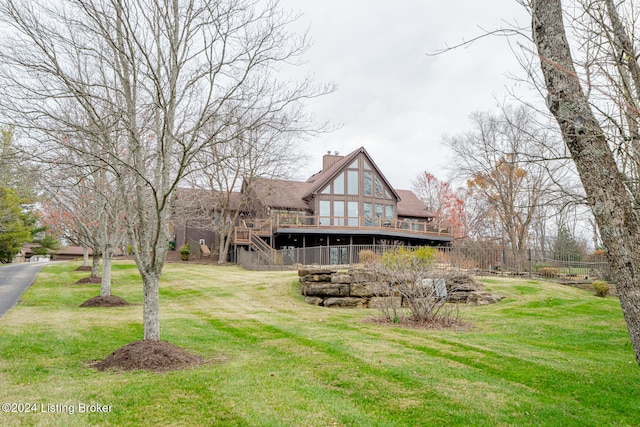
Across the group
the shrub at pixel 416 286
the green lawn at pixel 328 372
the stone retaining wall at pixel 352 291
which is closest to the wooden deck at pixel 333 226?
the stone retaining wall at pixel 352 291

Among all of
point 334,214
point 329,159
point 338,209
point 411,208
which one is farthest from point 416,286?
point 411,208

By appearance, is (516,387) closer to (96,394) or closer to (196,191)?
(96,394)

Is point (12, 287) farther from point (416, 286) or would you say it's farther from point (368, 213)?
point (368, 213)

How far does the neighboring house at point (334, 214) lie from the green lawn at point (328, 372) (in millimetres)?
19756

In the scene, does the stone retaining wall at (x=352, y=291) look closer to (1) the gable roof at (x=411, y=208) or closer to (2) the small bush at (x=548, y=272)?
(2) the small bush at (x=548, y=272)

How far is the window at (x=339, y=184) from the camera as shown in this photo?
34656mm

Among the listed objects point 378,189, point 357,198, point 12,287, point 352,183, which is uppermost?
point 352,183

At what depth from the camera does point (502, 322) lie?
10.5 metres

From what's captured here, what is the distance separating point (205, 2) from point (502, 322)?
30.0 ft

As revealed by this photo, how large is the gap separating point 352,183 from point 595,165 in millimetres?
30832

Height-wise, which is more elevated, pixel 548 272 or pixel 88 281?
pixel 548 272

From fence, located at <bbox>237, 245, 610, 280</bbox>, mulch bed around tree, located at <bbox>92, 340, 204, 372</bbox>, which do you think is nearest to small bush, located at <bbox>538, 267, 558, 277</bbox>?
fence, located at <bbox>237, 245, 610, 280</bbox>

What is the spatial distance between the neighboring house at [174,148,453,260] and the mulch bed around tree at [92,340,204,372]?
24.0 meters

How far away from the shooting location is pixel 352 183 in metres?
35.0
